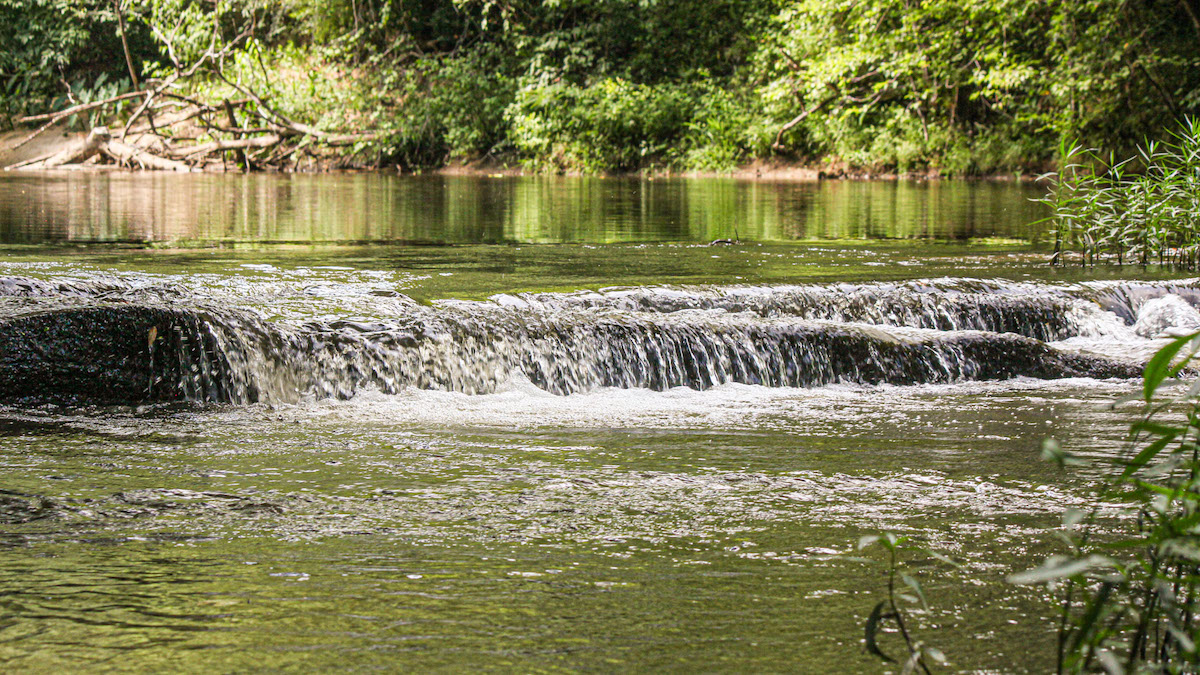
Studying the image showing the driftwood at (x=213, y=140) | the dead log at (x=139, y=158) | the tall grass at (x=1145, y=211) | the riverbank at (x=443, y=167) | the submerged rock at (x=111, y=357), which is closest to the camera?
the submerged rock at (x=111, y=357)

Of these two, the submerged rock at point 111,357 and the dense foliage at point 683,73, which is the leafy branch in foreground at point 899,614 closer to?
the submerged rock at point 111,357

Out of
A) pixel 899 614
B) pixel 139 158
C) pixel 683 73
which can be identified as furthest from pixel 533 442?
pixel 139 158

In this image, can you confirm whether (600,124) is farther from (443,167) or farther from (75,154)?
(75,154)

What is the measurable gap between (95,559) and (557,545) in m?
1.23

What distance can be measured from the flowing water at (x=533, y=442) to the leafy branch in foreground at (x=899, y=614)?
57 millimetres

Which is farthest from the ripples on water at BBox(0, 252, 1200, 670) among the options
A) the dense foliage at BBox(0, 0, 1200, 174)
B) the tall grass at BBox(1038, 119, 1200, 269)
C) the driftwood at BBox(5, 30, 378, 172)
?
the driftwood at BBox(5, 30, 378, 172)

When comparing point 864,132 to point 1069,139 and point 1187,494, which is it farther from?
point 1187,494

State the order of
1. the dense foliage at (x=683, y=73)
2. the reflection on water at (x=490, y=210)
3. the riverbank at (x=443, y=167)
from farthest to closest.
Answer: the riverbank at (x=443, y=167) < the dense foliage at (x=683, y=73) < the reflection on water at (x=490, y=210)

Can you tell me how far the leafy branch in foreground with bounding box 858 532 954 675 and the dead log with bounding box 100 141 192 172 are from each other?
26.0 meters

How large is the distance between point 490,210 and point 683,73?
13.3 meters

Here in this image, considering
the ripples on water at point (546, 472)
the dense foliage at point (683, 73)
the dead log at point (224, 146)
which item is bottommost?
the ripples on water at point (546, 472)

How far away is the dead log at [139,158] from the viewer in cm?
2680

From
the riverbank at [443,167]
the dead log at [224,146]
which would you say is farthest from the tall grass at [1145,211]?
the dead log at [224,146]

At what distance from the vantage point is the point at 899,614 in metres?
2.51
